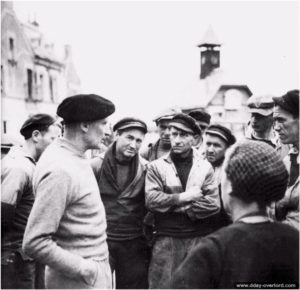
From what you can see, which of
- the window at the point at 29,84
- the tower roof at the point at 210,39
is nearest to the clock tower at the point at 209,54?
the tower roof at the point at 210,39

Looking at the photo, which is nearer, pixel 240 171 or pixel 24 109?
pixel 240 171

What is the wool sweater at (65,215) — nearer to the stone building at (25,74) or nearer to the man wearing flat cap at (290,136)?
the man wearing flat cap at (290,136)

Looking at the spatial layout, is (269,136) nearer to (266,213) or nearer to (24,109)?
(266,213)

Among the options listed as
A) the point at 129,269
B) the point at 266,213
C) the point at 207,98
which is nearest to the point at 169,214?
the point at 129,269

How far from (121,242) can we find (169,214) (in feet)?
1.86

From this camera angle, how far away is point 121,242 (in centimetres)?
434

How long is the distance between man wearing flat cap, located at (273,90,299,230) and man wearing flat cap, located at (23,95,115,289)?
55.2 inches

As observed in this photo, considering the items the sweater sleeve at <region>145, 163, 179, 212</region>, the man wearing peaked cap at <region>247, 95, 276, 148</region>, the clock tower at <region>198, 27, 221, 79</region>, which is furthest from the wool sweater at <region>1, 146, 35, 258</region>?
the clock tower at <region>198, 27, 221, 79</region>

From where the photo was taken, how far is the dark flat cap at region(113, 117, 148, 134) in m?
4.64

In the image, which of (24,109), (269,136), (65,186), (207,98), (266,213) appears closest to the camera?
(266,213)

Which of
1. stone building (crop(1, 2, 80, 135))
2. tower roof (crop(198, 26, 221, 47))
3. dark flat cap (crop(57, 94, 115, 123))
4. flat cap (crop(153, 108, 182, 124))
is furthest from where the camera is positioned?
tower roof (crop(198, 26, 221, 47))

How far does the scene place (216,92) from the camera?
39344 millimetres

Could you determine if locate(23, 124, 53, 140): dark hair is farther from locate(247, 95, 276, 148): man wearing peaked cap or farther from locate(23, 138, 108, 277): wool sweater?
locate(247, 95, 276, 148): man wearing peaked cap

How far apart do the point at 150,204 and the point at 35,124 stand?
1.66m
